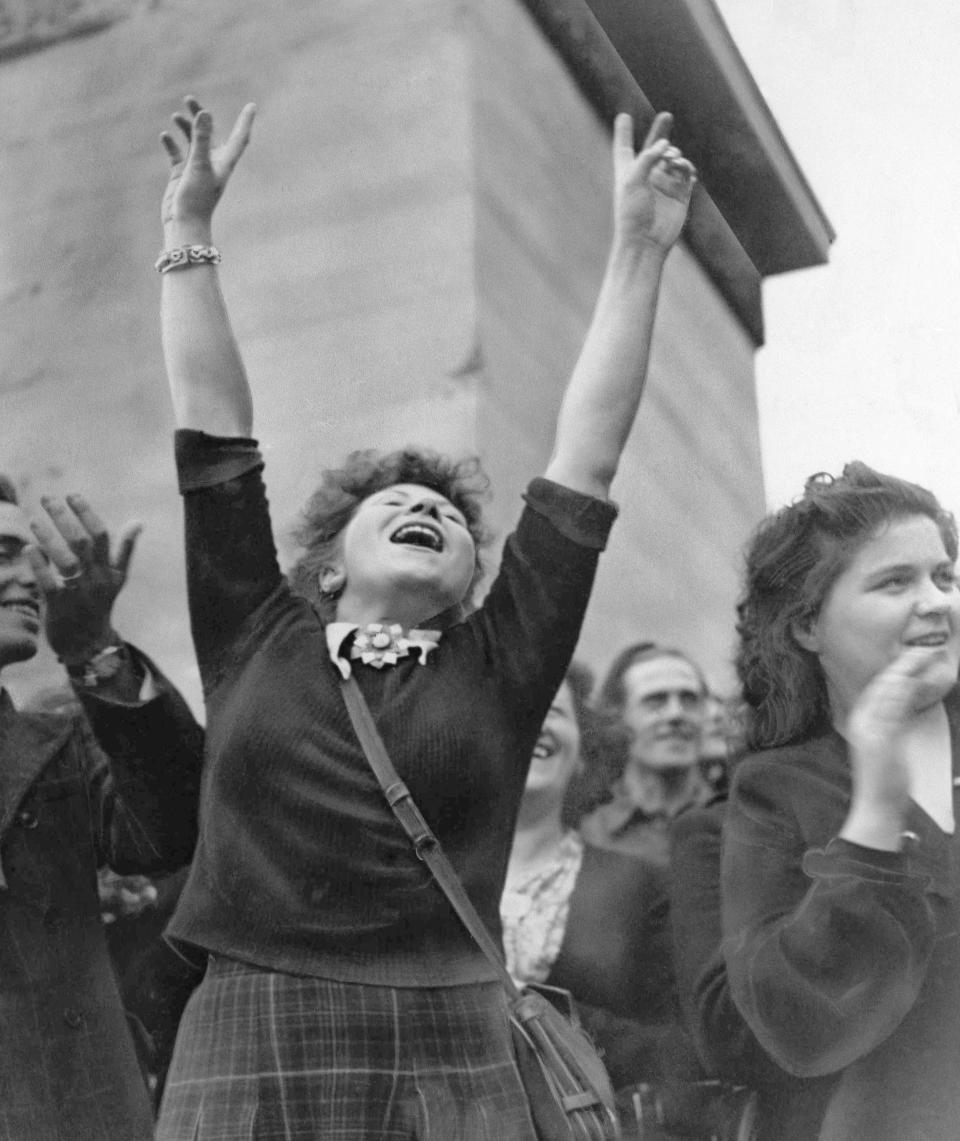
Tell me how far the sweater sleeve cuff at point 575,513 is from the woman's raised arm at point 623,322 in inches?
1.3

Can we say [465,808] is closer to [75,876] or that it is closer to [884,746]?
[884,746]

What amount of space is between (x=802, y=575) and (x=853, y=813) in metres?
0.43

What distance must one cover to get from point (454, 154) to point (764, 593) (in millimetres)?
1157

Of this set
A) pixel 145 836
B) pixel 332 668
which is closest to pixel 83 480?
pixel 145 836

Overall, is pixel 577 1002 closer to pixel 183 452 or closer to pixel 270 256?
pixel 183 452

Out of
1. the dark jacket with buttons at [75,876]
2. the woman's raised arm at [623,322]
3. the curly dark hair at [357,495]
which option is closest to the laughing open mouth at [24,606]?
the dark jacket with buttons at [75,876]

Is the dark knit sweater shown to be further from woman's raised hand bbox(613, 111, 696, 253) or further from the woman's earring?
woman's raised hand bbox(613, 111, 696, 253)

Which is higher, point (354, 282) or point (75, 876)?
point (354, 282)

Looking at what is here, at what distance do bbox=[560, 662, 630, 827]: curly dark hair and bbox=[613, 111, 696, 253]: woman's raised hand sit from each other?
32.3 inches

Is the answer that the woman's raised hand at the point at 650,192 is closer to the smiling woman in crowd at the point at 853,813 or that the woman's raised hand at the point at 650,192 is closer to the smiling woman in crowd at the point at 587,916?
the smiling woman in crowd at the point at 853,813

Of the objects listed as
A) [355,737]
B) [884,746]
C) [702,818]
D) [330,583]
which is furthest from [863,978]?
[330,583]

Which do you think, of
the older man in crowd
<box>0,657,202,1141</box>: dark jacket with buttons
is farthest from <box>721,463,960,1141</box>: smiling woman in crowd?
<box>0,657,202,1141</box>: dark jacket with buttons

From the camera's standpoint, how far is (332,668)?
239cm

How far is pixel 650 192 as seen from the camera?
100 inches
